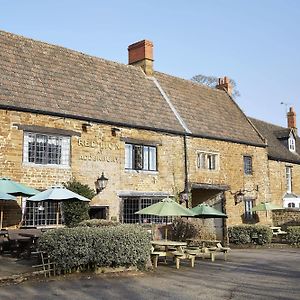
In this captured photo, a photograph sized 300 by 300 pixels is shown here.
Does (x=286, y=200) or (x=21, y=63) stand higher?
(x=21, y=63)

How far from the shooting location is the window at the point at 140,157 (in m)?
19.9

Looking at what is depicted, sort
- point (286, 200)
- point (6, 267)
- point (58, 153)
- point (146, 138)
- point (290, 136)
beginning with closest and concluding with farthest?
point (6, 267) → point (58, 153) → point (146, 138) → point (286, 200) → point (290, 136)

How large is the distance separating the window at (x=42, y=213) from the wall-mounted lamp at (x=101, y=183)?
1954 millimetres

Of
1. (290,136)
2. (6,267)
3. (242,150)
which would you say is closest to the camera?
(6,267)

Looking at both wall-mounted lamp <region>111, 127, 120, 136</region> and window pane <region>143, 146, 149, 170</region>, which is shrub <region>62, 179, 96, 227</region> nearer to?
wall-mounted lamp <region>111, 127, 120, 136</region>

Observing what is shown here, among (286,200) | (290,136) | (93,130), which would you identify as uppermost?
(290,136)

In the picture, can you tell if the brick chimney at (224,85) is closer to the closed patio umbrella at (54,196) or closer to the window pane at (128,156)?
the window pane at (128,156)

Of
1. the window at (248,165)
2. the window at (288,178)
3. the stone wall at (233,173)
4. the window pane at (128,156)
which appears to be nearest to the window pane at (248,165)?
the window at (248,165)

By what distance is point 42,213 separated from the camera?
16688mm

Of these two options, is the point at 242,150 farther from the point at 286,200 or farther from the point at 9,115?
the point at 9,115

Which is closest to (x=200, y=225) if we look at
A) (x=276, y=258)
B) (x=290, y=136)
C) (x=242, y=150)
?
(x=276, y=258)

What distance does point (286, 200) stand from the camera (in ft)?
100

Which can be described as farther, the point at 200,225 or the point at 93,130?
the point at 200,225

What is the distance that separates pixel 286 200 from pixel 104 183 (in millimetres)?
17217
